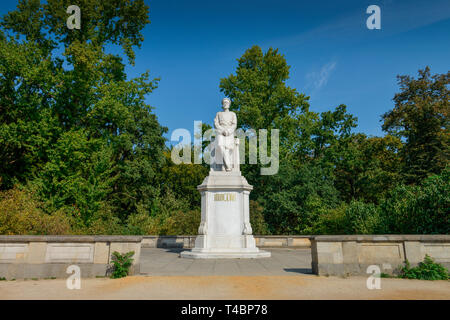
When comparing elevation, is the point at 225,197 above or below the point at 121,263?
above

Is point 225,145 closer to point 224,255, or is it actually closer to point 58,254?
point 224,255

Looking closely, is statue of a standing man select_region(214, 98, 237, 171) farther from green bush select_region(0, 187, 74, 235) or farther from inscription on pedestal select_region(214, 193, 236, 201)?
green bush select_region(0, 187, 74, 235)

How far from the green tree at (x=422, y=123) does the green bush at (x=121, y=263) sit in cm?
2069

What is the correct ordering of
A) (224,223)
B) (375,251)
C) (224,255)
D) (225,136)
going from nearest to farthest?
(375,251) → (224,255) → (224,223) → (225,136)

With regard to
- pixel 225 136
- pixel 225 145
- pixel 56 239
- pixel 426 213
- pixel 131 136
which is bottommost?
pixel 56 239

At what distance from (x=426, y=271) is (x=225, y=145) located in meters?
8.22

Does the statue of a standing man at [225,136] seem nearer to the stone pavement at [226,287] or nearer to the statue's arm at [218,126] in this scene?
the statue's arm at [218,126]

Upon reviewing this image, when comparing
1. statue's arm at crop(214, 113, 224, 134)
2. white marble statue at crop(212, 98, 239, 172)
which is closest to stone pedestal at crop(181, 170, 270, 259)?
white marble statue at crop(212, 98, 239, 172)

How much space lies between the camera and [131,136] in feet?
87.4

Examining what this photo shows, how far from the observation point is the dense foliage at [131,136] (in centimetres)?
2008

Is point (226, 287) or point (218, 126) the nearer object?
point (226, 287)

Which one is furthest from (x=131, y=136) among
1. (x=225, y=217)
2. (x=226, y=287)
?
(x=226, y=287)

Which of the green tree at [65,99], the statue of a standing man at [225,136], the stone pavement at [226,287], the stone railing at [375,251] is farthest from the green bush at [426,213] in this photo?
the green tree at [65,99]

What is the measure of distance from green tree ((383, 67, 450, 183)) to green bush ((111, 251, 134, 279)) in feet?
67.9
